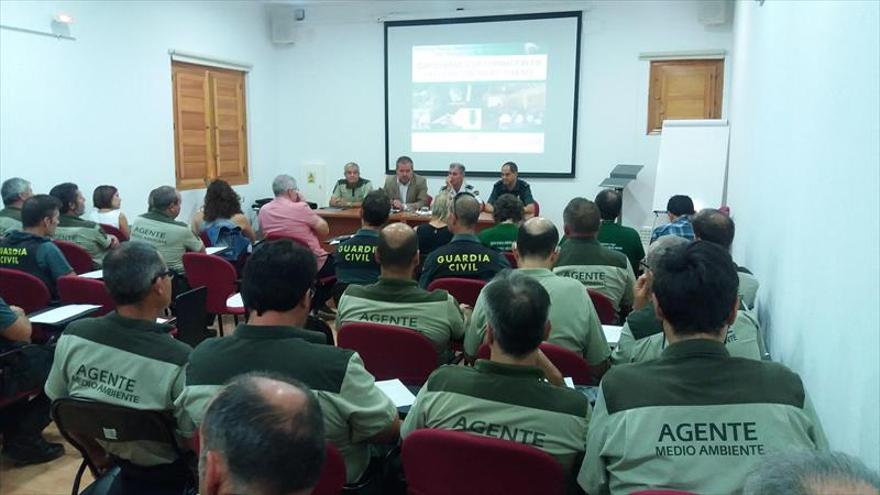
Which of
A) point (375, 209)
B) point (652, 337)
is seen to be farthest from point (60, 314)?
point (652, 337)

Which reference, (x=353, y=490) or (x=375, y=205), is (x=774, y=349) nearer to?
(x=353, y=490)

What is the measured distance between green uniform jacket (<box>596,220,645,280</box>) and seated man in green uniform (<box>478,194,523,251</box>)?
22.9 inches

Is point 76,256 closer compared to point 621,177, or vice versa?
point 76,256

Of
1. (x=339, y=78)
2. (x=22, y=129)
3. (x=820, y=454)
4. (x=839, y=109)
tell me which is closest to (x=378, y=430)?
(x=820, y=454)

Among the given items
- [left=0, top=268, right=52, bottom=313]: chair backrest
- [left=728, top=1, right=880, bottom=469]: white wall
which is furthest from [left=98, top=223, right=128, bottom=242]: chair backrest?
[left=728, top=1, right=880, bottom=469]: white wall

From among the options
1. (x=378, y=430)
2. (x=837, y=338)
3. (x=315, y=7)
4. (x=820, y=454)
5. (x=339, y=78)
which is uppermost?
(x=315, y=7)

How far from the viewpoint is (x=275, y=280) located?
2004mm

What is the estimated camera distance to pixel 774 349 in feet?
10.2

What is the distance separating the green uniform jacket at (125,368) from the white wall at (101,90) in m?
4.11

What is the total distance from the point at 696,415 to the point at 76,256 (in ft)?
13.7

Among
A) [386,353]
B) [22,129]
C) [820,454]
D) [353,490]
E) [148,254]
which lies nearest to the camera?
[820,454]

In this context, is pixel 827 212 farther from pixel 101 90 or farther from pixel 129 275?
pixel 101 90

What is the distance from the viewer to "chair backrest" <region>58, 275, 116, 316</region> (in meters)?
3.50

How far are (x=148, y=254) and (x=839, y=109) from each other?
7.49 ft
